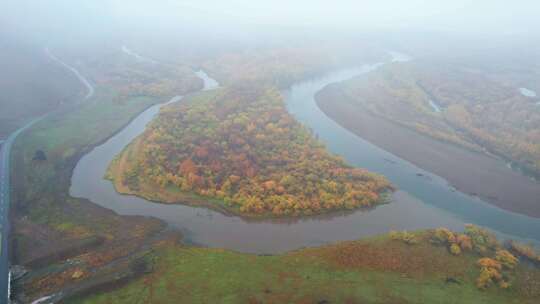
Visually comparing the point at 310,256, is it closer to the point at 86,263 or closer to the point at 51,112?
the point at 86,263

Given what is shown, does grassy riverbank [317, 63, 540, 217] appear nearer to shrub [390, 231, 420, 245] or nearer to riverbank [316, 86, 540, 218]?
riverbank [316, 86, 540, 218]

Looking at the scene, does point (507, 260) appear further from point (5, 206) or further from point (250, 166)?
point (5, 206)

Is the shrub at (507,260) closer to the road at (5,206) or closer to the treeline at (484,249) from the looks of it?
the treeline at (484,249)

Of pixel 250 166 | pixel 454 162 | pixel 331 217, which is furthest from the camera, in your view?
pixel 454 162

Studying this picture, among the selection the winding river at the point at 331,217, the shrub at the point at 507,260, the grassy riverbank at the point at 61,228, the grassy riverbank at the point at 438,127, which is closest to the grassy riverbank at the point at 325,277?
the shrub at the point at 507,260

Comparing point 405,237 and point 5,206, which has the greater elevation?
point 5,206

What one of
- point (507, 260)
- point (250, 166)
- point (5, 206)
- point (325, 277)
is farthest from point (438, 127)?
point (5, 206)
